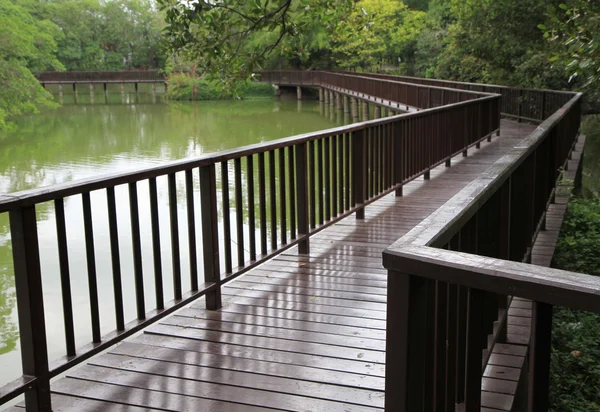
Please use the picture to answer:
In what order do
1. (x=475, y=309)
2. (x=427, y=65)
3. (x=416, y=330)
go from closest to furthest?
1. (x=416, y=330)
2. (x=475, y=309)
3. (x=427, y=65)

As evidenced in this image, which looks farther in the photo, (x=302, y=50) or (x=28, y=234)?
(x=302, y=50)

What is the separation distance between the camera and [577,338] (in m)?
6.19

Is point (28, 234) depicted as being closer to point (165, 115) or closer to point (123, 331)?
point (123, 331)

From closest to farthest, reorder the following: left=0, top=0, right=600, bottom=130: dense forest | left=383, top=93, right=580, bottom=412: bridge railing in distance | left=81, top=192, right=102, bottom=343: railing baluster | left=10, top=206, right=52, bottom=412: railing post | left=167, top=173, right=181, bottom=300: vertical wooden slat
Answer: left=383, top=93, right=580, bottom=412: bridge railing in distance, left=10, top=206, right=52, bottom=412: railing post, left=81, top=192, right=102, bottom=343: railing baluster, left=167, top=173, right=181, bottom=300: vertical wooden slat, left=0, top=0, right=600, bottom=130: dense forest

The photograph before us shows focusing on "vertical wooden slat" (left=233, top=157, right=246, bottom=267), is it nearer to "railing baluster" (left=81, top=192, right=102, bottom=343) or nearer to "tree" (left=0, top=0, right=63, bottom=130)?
"railing baluster" (left=81, top=192, right=102, bottom=343)

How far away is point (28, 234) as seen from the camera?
109 inches

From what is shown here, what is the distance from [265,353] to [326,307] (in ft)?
2.83

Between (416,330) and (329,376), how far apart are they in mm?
1766

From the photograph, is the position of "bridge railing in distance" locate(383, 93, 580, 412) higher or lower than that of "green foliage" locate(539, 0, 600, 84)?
lower

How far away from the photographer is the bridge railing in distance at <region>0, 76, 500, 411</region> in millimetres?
2816

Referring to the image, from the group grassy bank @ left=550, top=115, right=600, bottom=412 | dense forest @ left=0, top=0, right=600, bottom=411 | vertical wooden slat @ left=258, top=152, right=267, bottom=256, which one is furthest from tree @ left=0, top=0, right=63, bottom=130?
vertical wooden slat @ left=258, top=152, right=267, bottom=256

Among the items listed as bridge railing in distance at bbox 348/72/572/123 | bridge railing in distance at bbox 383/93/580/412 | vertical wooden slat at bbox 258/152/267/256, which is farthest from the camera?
bridge railing in distance at bbox 348/72/572/123

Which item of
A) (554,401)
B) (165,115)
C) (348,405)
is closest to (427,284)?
(348,405)

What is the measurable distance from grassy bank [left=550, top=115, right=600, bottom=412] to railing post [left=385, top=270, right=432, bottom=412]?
3.71 m
